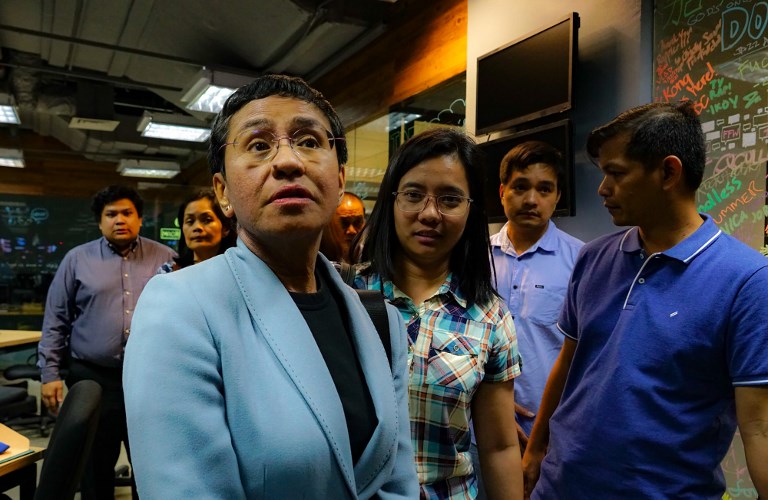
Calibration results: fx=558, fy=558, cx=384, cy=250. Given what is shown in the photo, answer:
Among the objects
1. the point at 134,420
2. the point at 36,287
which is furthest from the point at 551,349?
the point at 36,287

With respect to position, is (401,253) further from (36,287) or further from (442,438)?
(36,287)

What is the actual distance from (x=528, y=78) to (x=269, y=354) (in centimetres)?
271

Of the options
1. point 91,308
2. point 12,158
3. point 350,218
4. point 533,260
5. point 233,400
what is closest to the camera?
point 233,400

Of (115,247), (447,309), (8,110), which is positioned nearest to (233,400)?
(447,309)

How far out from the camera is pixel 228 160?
1053 mm

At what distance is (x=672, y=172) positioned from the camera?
5.05ft

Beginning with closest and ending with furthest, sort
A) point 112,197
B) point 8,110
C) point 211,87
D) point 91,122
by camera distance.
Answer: point 112,197, point 211,87, point 91,122, point 8,110

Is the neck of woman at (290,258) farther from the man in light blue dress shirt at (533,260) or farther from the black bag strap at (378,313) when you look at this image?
the man in light blue dress shirt at (533,260)

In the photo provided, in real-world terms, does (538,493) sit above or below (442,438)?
below

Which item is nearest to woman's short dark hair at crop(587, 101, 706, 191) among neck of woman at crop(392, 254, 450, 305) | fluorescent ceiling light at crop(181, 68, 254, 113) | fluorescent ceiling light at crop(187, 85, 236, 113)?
neck of woman at crop(392, 254, 450, 305)

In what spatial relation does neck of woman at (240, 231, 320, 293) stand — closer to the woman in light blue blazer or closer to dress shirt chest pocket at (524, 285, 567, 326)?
the woman in light blue blazer

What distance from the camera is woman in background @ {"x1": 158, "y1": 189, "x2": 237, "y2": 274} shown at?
313 centimetres

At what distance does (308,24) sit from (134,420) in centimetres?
443

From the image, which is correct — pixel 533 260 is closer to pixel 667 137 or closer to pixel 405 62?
pixel 667 137
